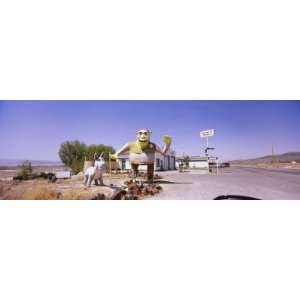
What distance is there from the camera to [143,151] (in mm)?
5230

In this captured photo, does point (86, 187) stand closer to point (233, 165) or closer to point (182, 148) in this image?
point (182, 148)

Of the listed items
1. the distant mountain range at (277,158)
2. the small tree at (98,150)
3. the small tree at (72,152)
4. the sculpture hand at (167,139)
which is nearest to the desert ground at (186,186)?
the distant mountain range at (277,158)

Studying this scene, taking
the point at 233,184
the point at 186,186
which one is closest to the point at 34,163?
the point at 186,186

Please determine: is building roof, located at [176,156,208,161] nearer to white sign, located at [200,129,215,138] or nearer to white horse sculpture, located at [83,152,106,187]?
white sign, located at [200,129,215,138]

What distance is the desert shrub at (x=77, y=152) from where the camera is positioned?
5.09m

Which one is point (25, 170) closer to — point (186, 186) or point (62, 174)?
point (62, 174)

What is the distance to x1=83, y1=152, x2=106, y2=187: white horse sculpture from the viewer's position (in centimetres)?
518

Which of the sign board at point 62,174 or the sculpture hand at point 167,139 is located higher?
the sculpture hand at point 167,139

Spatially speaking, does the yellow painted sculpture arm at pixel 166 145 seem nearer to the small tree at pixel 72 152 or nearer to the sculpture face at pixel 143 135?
the sculpture face at pixel 143 135

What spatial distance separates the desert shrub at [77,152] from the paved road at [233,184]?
48.4 inches

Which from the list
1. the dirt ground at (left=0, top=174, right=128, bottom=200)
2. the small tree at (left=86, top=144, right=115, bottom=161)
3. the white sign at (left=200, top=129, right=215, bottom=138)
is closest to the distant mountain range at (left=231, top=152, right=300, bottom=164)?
the white sign at (left=200, top=129, right=215, bottom=138)

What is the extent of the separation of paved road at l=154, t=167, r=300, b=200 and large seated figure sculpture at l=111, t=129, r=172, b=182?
34 cm
